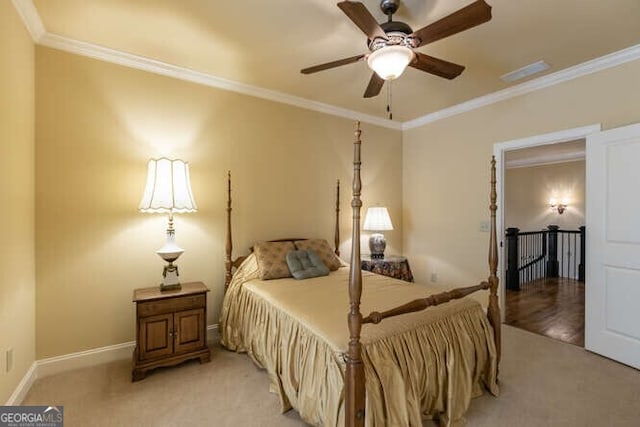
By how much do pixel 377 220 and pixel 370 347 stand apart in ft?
8.21

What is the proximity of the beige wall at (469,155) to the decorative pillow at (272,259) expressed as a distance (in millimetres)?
2211

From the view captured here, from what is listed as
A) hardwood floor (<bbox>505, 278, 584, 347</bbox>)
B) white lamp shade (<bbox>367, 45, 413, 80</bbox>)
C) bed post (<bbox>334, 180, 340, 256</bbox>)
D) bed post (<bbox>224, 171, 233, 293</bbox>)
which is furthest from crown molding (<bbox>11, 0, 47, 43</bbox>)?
hardwood floor (<bbox>505, 278, 584, 347</bbox>)

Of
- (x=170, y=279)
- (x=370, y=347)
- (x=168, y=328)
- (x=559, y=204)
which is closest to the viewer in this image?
(x=370, y=347)

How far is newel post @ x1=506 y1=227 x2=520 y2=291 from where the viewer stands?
518 cm

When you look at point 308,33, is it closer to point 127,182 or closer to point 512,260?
point 127,182

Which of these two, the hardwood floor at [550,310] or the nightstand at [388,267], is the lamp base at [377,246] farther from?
the hardwood floor at [550,310]

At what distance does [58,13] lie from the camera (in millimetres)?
2150

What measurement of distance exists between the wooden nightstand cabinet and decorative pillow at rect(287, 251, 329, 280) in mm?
837

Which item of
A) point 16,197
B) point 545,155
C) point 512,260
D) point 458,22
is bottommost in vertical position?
point 512,260

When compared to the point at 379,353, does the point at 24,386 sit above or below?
below

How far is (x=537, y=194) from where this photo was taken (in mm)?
7184

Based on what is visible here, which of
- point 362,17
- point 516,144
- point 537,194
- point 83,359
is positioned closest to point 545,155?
point 537,194

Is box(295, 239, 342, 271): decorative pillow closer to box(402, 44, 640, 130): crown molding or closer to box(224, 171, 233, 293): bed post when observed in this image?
A: box(224, 171, 233, 293): bed post

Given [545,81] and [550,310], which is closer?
[545,81]
